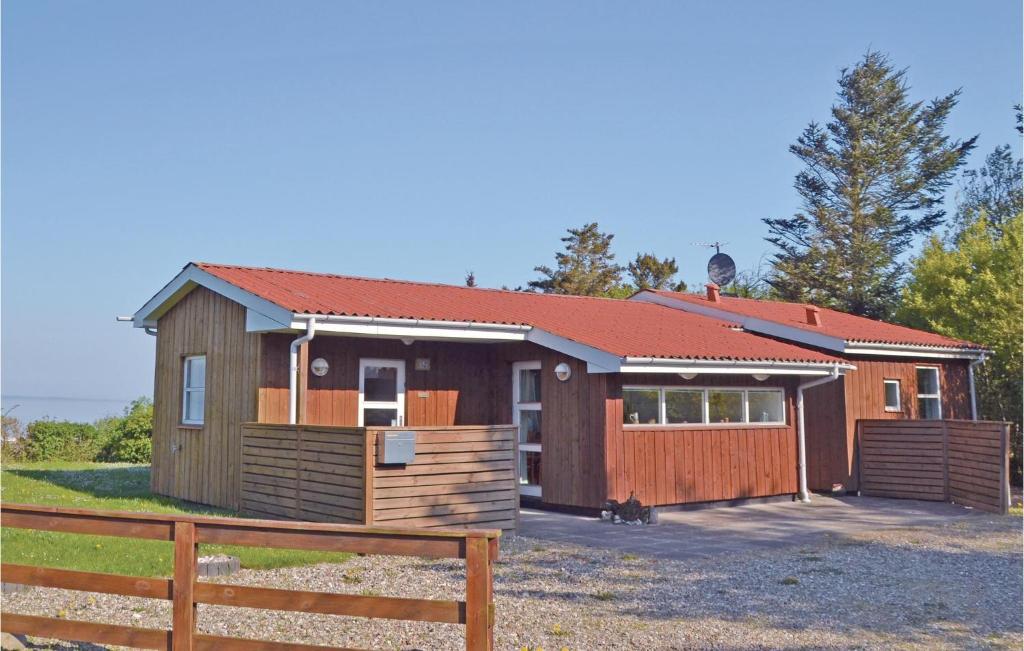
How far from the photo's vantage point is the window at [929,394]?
711 inches

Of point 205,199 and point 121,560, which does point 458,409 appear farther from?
point 205,199

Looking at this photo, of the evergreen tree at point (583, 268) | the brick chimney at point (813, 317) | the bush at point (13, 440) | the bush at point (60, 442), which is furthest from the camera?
the evergreen tree at point (583, 268)

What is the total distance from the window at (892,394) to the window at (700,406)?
355 centimetres

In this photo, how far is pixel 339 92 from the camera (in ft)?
60.6

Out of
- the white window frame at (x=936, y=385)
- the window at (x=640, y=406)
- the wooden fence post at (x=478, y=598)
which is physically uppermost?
the white window frame at (x=936, y=385)

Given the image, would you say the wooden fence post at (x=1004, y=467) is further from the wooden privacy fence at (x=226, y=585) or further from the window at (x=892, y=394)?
the wooden privacy fence at (x=226, y=585)

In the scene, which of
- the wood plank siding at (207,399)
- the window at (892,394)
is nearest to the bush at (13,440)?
the wood plank siding at (207,399)

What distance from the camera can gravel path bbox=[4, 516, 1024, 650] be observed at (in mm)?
6262

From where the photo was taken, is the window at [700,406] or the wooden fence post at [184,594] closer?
the wooden fence post at [184,594]

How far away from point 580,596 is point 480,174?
68.7ft

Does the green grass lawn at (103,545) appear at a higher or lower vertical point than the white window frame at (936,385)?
lower

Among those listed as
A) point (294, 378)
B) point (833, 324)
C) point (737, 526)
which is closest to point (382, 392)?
point (294, 378)

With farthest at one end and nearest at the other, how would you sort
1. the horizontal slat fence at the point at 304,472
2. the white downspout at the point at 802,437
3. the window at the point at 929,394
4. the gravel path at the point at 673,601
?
1. the window at the point at 929,394
2. the white downspout at the point at 802,437
3. the horizontal slat fence at the point at 304,472
4. the gravel path at the point at 673,601

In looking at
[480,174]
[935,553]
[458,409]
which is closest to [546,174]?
[480,174]
